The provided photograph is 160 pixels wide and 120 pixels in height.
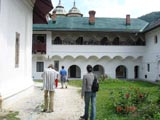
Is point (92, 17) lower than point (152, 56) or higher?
higher

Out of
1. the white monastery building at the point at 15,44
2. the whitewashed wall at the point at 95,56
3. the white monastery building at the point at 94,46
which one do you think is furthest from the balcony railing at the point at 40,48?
the white monastery building at the point at 15,44

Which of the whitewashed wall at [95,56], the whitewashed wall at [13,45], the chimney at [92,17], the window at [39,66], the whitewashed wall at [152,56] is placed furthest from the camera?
the chimney at [92,17]

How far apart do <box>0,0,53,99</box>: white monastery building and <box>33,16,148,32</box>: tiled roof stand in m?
19.8

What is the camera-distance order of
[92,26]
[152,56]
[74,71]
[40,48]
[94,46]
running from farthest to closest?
[74,71] < [92,26] < [94,46] < [40,48] < [152,56]

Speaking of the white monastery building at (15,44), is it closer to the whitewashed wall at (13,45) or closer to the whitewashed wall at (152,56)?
the whitewashed wall at (13,45)

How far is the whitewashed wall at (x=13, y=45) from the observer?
1195 cm

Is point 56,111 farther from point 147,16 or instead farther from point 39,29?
point 147,16

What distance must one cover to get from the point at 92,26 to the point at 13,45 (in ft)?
90.0

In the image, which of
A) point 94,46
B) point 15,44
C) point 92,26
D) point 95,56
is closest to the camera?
point 15,44

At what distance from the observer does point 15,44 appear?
1423cm

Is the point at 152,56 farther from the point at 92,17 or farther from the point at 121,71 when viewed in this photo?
the point at 92,17

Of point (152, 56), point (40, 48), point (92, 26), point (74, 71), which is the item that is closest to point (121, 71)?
point (74, 71)

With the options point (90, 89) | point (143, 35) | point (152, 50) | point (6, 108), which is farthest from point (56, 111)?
point (143, 35)

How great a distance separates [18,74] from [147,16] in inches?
1464
